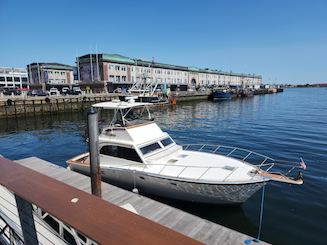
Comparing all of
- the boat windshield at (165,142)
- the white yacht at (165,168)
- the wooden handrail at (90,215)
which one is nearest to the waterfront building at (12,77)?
the white yacht at (165,168)

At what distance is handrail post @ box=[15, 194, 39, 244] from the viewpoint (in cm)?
221

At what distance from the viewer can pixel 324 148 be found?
1803cm

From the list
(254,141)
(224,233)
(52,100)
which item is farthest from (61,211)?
(52,100)

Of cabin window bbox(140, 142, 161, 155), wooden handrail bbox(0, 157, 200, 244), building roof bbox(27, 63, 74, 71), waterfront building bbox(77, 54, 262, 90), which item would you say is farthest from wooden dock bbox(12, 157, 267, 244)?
building roof bbox(27, 63, 74, 71)

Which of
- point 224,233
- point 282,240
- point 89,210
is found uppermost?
point 89,210

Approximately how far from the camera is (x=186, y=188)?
29.7 ft

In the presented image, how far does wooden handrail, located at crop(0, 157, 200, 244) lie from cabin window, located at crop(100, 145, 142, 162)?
8.21 meters

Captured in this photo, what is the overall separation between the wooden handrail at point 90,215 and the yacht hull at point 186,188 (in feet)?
23.6

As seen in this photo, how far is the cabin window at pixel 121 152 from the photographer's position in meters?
10.5

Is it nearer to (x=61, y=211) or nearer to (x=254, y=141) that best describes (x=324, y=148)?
(x=254, y=141)

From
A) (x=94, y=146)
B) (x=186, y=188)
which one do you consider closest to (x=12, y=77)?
(x=94, y=146)

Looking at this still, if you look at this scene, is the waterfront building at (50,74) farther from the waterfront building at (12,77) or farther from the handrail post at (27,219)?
the handrail post at (27,219)

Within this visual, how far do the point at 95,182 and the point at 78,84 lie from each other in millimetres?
81342

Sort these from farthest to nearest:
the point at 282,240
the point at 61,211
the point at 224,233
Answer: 1. the point at 282,240
2. the point at 224,233
3. the point at 61,211
